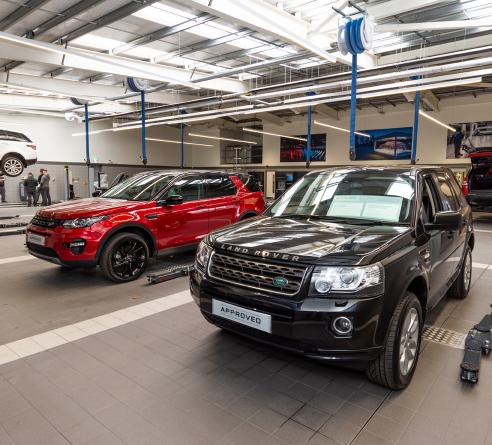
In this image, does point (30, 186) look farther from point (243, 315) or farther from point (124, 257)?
point (243, 315)

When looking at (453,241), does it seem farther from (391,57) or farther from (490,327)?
(391,57)

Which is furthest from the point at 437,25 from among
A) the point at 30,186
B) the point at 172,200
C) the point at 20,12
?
the point at 30,186

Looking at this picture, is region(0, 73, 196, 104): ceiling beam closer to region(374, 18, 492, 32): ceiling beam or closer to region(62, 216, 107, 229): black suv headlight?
region(62, 216, 107, 229): black suv headlight

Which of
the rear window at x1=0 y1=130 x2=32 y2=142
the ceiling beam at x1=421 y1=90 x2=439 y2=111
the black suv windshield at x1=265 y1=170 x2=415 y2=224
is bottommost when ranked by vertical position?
the black suv windshield at x1=265 y1=170 x2=415 y2=224

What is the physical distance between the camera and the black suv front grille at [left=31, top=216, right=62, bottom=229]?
4.52 metres

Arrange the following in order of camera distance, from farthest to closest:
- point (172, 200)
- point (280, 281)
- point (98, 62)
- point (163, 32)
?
point (98, 62) → point (163, 32) → point (172, 200) → point (280, 281)

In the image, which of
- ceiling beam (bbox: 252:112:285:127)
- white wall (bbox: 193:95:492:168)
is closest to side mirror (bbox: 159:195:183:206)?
white wall (bbox: 193:95:492:168)

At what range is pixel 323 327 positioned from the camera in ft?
6.75

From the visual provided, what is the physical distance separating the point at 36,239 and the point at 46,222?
0.27 m

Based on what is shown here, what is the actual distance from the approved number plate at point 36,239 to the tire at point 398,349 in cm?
413

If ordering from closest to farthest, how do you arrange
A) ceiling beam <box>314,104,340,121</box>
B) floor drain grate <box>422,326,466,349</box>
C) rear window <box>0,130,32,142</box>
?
floor drain grate <box>422,326,466,349</box>, rear window <box>0,130,32,142</box>, ceiling beam <box>314,104,340,121</box>

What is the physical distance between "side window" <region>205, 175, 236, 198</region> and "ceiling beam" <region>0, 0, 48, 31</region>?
4732 millimetres

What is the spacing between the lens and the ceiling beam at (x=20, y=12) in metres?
6.86

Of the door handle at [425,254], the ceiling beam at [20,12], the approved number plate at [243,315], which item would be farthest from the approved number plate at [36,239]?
the ceiling beam at [20,12]
